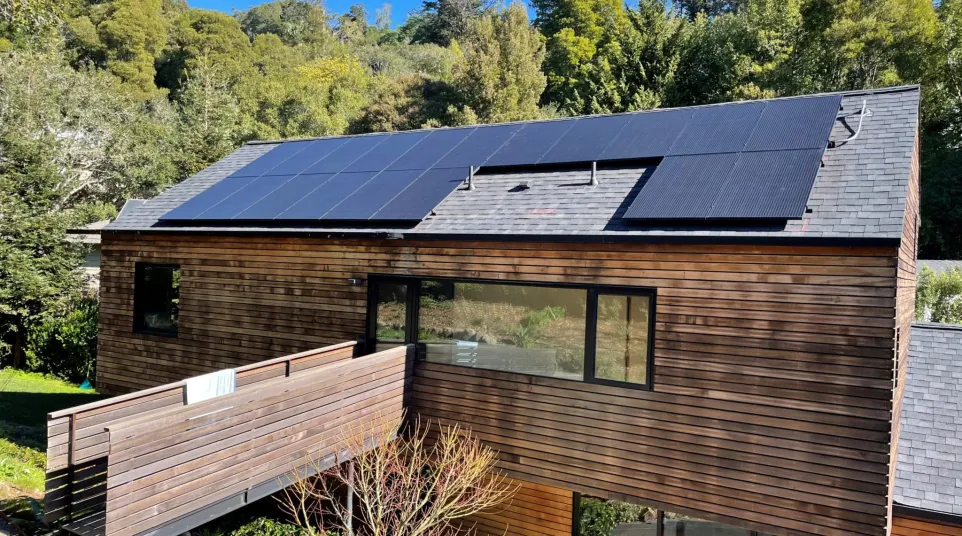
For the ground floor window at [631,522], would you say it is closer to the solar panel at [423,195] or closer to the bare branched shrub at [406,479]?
the bare branched shrub at [406,479]

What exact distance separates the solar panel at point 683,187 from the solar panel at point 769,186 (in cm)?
12

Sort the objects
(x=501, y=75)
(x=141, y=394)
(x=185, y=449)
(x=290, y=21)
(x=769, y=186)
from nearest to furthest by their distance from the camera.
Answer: (x=185, y=449), (x=141, y=394), (x=769, y=186), (x=501, y=75), (x=290, y=21)

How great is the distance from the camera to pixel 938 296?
15.7 m

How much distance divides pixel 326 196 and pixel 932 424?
8773 mm

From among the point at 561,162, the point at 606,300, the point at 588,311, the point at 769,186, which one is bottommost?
the point at 588,311

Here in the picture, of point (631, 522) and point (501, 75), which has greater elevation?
point (501, 75)

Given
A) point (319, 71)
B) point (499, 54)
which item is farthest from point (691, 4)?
point (319, 71)

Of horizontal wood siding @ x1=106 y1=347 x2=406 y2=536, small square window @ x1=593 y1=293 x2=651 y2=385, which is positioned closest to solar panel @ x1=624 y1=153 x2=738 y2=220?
small square window @ x1=593 y1=293 x2=651 y2=385

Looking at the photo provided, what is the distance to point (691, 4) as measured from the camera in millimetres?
49844

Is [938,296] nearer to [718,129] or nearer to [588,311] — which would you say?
[718,129]

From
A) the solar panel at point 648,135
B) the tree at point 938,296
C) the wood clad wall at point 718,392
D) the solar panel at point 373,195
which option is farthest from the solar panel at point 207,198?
the tree at point 938,296

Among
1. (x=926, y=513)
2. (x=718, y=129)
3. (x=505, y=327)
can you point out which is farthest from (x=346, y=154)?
(x=926, y=513)

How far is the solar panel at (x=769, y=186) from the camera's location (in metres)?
6.45

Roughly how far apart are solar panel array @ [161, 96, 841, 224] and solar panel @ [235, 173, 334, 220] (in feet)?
0.07
